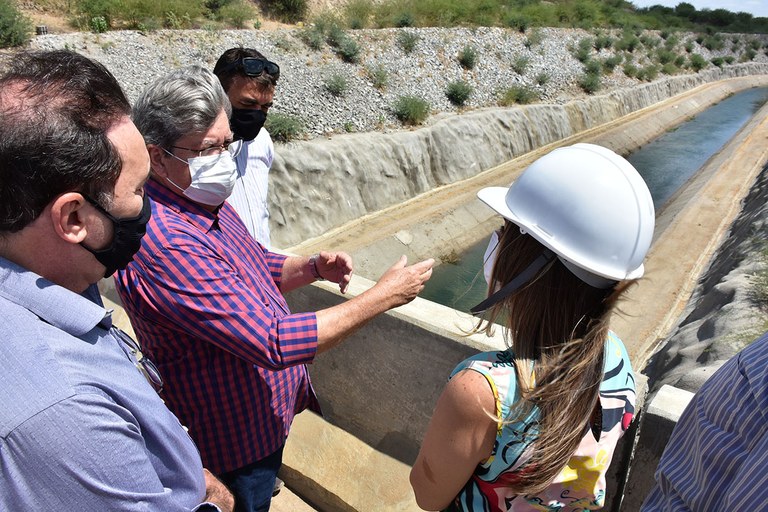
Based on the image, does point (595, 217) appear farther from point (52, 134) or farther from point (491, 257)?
point (52, 134)

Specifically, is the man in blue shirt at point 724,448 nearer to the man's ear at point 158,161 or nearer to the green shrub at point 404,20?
the man's ear at point 158,161

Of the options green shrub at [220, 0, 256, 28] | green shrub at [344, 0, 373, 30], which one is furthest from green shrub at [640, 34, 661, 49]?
green shrub at [220, 0, 256, 28]

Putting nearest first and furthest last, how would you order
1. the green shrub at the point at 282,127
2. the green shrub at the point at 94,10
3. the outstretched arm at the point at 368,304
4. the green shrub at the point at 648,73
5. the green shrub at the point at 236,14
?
1. the outstretched arm at the point at 368,304
2. the green shrub at the point at 282,127
3. the green shrub at the point at 94,10
4. the green shrub at the point at 236,14
5. the green shrub at the point at 648,73

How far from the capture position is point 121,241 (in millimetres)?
1324

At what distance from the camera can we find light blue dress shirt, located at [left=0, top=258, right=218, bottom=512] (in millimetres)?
989

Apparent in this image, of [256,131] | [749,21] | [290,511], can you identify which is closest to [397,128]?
[256,131]

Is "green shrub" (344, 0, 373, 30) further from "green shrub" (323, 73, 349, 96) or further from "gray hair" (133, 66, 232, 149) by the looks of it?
"gray hair" (133, 66, 232, 149)

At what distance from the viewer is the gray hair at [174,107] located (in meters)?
1.96

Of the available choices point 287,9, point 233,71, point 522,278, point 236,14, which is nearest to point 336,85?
point 236,14

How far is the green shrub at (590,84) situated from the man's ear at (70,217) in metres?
23.6

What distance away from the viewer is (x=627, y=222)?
1.36 m

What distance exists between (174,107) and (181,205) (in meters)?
0.37

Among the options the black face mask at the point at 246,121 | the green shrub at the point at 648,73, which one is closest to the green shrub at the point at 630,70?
the green shrub at the point at 648,73

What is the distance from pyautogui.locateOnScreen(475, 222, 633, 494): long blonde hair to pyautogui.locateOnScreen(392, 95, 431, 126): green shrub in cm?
1300
